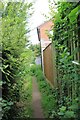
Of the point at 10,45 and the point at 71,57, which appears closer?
the point at 71,57

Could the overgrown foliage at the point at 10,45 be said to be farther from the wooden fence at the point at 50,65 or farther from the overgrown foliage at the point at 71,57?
the wooden fence at the point at 50,65

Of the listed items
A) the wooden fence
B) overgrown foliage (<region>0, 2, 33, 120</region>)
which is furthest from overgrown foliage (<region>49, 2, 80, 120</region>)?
the wooden fence

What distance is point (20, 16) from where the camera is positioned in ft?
12.6

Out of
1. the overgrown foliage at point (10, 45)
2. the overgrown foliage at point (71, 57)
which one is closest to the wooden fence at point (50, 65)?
the overgrown foliage at point (10, 45)

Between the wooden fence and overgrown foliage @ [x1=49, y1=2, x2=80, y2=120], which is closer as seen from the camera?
overgrown foliage @ [x1=49, y1=2, x2=80, y2=120]

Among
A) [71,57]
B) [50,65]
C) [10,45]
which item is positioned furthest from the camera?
[50,65]

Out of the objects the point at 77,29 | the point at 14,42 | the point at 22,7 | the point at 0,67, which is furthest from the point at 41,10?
the point at 77,29

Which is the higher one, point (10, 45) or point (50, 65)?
point (10, 45)

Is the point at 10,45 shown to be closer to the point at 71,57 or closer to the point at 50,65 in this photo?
the point at 71,57

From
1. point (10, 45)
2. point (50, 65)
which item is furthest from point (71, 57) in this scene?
point (50, 65)

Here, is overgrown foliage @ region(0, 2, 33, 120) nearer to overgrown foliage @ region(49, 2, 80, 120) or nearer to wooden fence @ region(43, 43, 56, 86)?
overgrown foliage @ region(49, 2, 80, 120)

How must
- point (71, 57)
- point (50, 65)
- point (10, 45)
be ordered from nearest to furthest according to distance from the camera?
point (71, 57), point (10, 45), point (50, 65)

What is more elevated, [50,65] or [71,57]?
[71,57]

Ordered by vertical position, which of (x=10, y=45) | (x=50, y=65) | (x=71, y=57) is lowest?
(x=50, y=65)
